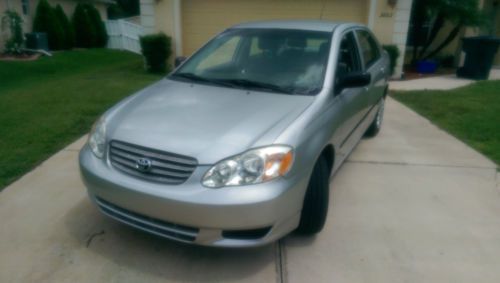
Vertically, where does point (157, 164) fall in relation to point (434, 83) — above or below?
above

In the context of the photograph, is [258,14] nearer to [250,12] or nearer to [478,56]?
[250,12]

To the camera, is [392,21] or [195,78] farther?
[392,21]

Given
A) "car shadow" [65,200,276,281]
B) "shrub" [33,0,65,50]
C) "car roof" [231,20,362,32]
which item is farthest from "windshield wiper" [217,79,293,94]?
"shrub" [33,0,65,50]

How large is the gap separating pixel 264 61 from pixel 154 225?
5.83 feet

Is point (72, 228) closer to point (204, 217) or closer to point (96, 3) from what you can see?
point (204, 217)

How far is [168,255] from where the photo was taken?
2637mm

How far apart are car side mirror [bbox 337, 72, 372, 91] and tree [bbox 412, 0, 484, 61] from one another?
945 cm

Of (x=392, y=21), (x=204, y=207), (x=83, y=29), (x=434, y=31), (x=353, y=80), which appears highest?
(x=392, y=21)

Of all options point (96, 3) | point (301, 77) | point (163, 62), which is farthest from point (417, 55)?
point (96, 3)

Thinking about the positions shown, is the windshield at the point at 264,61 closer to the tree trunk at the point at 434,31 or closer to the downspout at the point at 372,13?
the downspout at the point at 372,13

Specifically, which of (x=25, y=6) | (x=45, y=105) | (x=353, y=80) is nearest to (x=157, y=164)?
(x=353, y=80)

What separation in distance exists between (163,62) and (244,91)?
785 cm

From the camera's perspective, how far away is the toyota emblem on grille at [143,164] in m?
2.35

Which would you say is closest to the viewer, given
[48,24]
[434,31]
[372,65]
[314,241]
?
[314,241]
